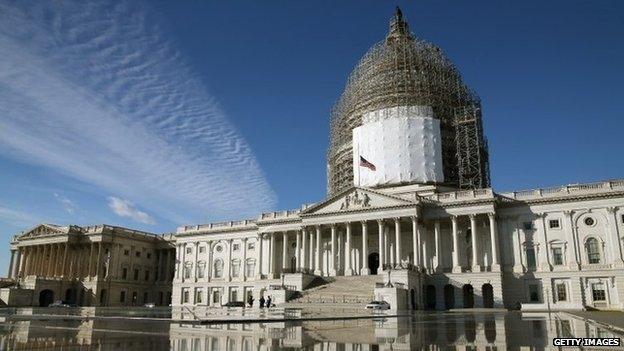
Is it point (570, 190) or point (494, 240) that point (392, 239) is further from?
point (570, 190)

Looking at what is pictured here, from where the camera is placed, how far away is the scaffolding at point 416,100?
73375mm

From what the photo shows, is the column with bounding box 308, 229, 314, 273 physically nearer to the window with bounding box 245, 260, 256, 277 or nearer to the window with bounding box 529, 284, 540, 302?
the window with bounding box 245, 260, 256, 277

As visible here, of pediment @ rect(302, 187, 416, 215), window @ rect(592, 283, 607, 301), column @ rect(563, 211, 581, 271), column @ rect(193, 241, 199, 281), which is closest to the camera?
window @ rect(592, 283, 607, 301)

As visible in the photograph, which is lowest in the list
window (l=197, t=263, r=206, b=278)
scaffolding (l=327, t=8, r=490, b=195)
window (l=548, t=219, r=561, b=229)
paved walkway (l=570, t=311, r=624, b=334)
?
paved walkway (l=570, t=311, r=624, b=334)

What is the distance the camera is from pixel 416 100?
74562 mm

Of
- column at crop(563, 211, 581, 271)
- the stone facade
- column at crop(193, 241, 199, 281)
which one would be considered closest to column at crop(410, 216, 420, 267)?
column at crop(563, 211, 581, 271)

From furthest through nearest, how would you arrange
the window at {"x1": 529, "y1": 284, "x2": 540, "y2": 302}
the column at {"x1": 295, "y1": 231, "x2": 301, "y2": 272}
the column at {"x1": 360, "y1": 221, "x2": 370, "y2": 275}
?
1. the column at {"x1": 295, "y1": 231, "x2": 301, "y2": 272}
2. the column at {"x1": 360, "y1": 221, "x2": 370, "y2": 275}
3. the window at {"x1": 529, "y1": 284, "x2": 540, "y2": 302}

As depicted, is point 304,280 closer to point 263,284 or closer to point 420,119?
point 263,284

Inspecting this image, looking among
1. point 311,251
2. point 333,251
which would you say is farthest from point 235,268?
point 333,251

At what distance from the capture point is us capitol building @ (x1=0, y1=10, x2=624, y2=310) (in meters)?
56.7

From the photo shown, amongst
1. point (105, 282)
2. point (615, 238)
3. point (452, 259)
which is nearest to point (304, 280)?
point (452, 259)

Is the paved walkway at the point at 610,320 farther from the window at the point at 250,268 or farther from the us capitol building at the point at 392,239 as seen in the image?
the window at the point at 250,268

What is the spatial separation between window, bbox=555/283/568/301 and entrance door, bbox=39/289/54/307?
3081 inches

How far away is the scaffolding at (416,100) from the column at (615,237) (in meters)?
17.5
